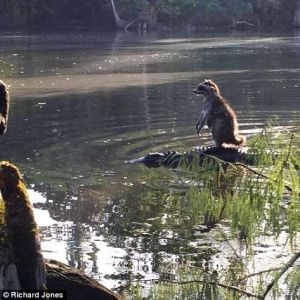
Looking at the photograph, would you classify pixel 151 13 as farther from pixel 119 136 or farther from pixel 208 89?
pixel 208 89

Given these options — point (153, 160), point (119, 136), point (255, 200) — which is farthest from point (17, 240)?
point (119, 136)

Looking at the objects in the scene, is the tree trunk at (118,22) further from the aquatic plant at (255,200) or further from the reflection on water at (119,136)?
the aquatic plant at (255,200)

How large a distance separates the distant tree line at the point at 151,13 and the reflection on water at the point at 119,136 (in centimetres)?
2897

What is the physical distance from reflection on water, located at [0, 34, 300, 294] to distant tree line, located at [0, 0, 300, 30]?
29.0 metres

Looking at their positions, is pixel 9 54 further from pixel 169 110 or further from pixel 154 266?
pixel 154 266

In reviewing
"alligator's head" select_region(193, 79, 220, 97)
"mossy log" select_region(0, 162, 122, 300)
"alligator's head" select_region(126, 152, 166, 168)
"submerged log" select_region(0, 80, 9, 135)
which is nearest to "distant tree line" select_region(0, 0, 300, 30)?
"alligator's head" select_region(193, 79, 220, 97)

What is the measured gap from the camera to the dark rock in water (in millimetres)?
6094

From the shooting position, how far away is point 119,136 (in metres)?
15.5

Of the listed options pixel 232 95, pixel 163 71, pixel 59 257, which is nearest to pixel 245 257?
pixel 59 257

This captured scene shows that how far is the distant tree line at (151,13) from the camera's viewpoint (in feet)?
221

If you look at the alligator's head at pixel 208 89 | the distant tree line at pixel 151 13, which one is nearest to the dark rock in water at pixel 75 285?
the alligator's head at pixel 208 89

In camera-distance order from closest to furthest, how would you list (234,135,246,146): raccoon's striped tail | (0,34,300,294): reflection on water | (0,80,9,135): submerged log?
(0,80,9,135): submerged log
(0,34,300,294): reflection on water
(234,135,246,146): raccoon's striped tail

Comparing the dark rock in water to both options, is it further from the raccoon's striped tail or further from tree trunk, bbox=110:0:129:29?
tree trunk, bbox=110:0:129:29

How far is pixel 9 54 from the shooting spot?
128 feet
